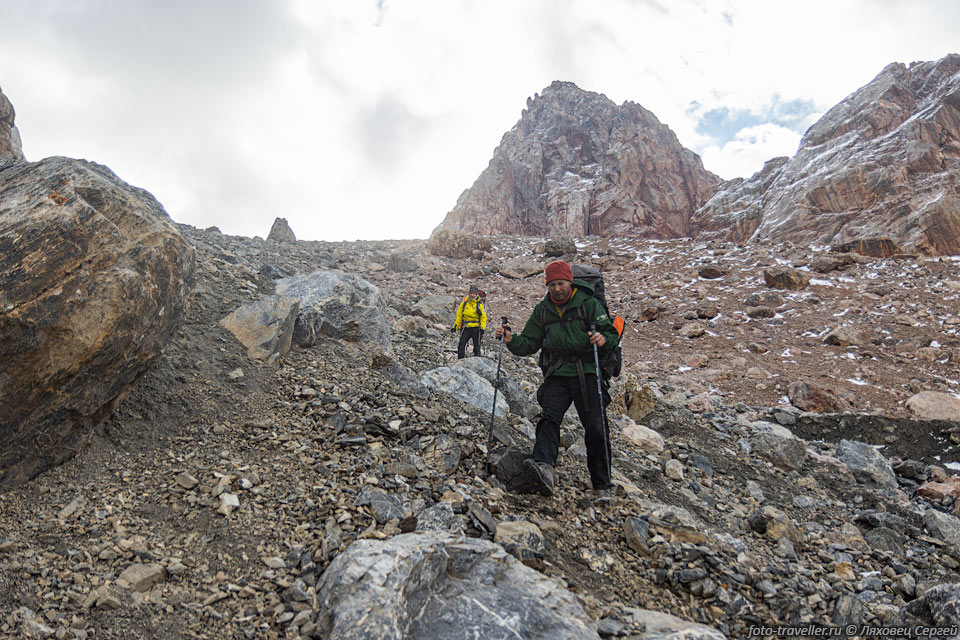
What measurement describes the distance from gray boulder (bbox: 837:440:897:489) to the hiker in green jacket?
5456mm

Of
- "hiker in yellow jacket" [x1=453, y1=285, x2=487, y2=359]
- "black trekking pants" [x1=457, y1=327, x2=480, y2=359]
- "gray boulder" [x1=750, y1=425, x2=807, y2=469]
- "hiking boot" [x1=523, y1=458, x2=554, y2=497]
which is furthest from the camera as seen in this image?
"hiker in yellow jacket" [x1=453, y1=285, x2=487, y2=359]

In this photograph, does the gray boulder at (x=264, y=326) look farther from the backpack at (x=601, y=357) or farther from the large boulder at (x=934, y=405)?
the large boulder at (x=934, y=405)

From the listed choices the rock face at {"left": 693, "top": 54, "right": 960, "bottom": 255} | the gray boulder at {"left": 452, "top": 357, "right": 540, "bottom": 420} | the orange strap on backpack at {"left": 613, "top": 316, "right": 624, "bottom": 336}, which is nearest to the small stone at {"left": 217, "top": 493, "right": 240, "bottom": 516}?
the orange strap on backpack at {"left": 613, "top": 316, "right": 624, "bottom": 336}

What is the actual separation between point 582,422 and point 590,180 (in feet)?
277

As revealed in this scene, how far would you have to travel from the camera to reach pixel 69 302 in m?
3.47

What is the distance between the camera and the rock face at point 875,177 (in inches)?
1147

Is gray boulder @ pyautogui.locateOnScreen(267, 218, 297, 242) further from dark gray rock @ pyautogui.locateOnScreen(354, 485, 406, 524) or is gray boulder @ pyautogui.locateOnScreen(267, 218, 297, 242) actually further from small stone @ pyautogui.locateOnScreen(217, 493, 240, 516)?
dark gray rock @ pyautogui.locateOnScreen(354, 485, 406, 524)

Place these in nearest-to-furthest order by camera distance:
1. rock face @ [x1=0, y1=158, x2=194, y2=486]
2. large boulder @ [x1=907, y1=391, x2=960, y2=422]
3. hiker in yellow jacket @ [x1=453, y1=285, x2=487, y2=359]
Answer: rock face @ [x1=0, y1=158, x2=194, y2=486] < large boulder @ [x1=907, y1=391, x2=960, y2=422] < hiker in yellow jacket @ [x1=453, y1=285, x2=487, y2=359]

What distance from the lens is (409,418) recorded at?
5418 mm

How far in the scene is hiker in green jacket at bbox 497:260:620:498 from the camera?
4.95 metres

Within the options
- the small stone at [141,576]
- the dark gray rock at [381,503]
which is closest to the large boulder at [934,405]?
the dark gray rock at [381,503]

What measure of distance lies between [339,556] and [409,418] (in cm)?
242

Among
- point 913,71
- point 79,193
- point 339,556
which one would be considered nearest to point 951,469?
point 339,556

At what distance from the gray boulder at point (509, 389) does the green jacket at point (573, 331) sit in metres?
2.44
